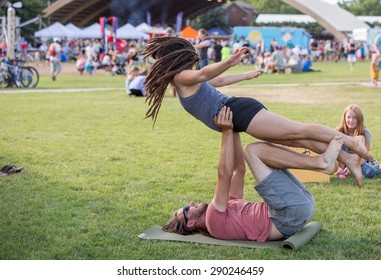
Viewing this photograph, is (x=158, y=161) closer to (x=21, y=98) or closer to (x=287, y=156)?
(x=287, y=156)

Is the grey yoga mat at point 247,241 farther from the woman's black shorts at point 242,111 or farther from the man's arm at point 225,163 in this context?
the woman's black shorts at point 242,111

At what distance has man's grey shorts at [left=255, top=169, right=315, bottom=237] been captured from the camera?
215 inches

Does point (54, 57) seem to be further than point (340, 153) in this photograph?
Yes

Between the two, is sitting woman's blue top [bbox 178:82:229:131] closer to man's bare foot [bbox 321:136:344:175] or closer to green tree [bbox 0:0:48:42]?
man's bare foot [bbox 321:136:344:175]

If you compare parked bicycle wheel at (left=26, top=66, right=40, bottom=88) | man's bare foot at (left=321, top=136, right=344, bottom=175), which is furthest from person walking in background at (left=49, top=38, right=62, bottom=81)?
man's bare foot at (left=321, top=136, right=344, bottom=175)

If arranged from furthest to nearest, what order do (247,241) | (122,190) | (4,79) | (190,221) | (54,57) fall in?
(54,57) < (4,79) < (122,190) < (190,221) < (247,241)

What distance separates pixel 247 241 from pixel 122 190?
2.38 metres

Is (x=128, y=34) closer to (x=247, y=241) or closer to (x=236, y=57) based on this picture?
(x=236, y=57)

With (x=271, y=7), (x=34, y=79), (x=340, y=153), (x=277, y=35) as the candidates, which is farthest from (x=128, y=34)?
(x=271, y=7)

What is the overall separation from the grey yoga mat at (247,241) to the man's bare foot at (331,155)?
20.8 inches

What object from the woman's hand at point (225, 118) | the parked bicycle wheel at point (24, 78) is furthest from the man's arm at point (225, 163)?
the parked bicycle wheel at point (24, 78)

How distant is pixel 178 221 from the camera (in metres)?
5.84

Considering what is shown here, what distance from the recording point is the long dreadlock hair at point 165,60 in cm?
580

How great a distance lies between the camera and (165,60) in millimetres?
5836
